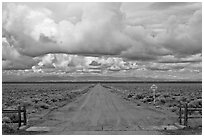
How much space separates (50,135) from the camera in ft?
42.5

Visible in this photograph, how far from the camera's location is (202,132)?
532 inches

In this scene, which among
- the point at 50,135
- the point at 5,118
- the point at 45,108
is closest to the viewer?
the point at 50,135

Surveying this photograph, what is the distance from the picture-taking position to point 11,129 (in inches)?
576

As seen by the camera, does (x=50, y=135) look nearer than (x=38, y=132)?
Yes

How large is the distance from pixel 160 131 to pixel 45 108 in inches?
599

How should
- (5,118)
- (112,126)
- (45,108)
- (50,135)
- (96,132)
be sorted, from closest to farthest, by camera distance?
(50,135), (96,132), (112,126), (5,118), (45,108)

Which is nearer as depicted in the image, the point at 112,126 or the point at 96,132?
the point at 96,132

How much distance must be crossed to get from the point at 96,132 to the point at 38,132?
2.61 metres

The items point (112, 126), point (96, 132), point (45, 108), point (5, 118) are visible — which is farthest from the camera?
point (45, 108)

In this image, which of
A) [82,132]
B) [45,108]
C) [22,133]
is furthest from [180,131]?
[45,108]

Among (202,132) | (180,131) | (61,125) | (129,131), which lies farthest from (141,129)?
(61,125)

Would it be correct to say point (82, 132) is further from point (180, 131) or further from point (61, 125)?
point (180, 131)

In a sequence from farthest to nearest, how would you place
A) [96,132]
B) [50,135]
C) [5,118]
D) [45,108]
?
[45,108] → [5,118] → [96,132] → [50,135]

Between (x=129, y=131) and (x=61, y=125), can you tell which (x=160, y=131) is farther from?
(x=61, y=125)
